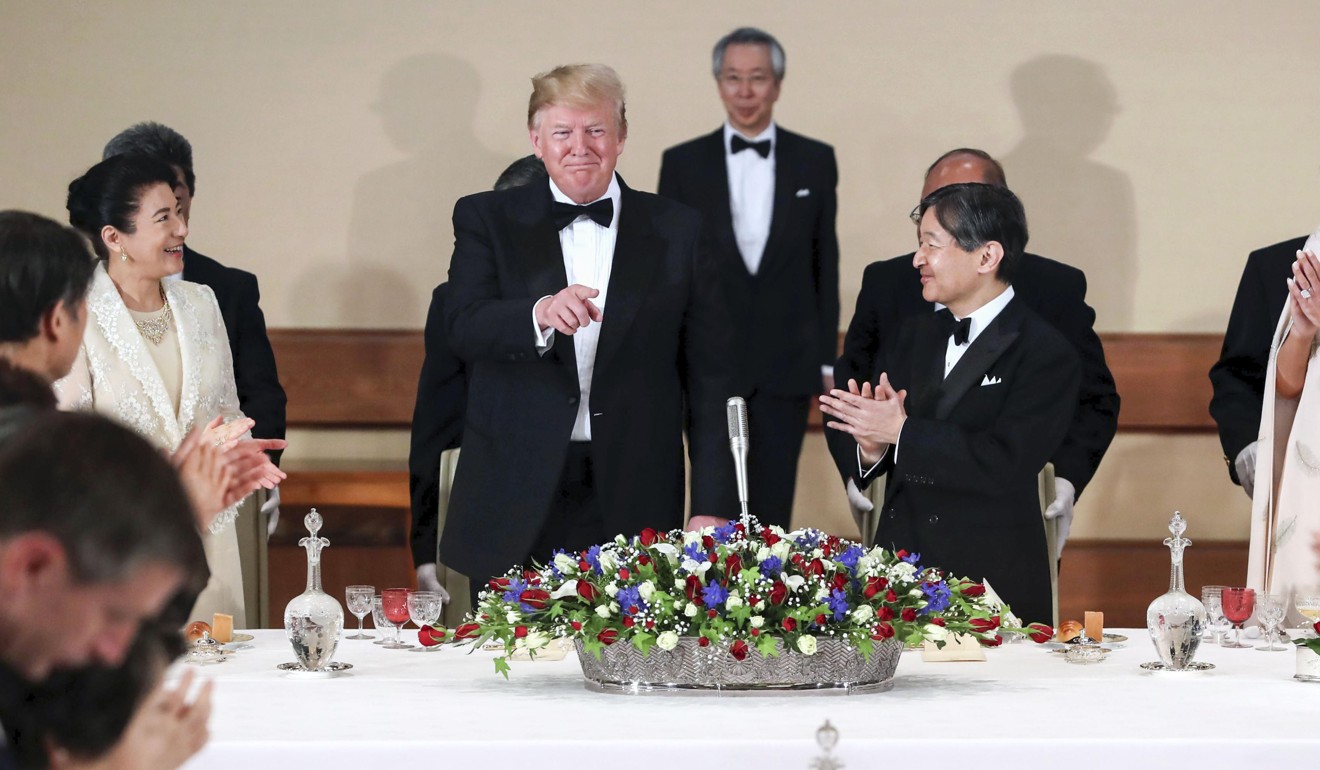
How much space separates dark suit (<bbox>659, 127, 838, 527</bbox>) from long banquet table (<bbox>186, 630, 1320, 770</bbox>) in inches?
106

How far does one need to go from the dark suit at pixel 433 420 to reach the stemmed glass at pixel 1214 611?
1881mm

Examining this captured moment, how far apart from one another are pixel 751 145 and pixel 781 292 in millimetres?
502

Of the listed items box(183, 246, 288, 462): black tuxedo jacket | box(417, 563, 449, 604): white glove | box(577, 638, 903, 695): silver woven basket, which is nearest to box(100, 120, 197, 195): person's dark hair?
box(183, 246, 288, 462): black tuxedo jacket

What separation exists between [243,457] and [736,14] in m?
4.01

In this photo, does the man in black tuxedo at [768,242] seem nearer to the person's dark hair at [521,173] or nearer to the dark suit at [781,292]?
the dark suit at [781,292]

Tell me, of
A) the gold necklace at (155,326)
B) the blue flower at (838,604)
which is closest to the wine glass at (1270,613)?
the blue flower at (838,604)

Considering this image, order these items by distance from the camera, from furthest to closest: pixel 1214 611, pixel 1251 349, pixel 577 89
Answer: pixel 1251 349 < pixel 577 89 < pixel 1214 611

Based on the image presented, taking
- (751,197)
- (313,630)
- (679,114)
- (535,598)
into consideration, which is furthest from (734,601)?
(679,114)

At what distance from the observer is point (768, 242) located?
5504 mm

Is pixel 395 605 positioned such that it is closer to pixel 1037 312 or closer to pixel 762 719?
pixel 762 719

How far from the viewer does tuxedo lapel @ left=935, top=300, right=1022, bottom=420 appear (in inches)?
138

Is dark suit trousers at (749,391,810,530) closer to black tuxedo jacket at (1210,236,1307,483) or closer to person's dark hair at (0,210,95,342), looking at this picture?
black tuxedo jacket at (1210,236,1307,483)

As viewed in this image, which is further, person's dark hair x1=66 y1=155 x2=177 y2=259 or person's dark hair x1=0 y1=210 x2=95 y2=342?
person's dark hair x1=66 y1=155 x2=177 y2=259

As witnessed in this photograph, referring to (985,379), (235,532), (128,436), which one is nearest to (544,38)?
(235,532)
